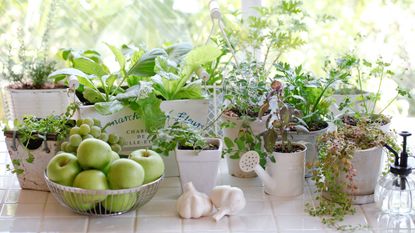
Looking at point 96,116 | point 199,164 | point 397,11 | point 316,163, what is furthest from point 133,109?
point 397,11

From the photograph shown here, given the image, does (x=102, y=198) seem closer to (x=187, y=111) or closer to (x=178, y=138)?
(x=178, y=138)

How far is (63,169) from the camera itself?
139 cm

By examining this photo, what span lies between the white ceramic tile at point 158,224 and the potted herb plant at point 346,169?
0.27m

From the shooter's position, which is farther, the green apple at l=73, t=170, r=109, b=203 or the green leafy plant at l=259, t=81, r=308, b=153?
the green leafy plant at l=259, t=81, r=308, b=153

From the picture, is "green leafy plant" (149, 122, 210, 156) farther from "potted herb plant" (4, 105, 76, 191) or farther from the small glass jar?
the small glass jar

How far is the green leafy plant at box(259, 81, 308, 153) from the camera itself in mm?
1474

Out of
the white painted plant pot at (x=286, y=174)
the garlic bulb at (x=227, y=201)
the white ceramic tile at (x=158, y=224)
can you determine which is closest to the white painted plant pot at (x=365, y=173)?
the white painted plant pot at (x=286, y=174)

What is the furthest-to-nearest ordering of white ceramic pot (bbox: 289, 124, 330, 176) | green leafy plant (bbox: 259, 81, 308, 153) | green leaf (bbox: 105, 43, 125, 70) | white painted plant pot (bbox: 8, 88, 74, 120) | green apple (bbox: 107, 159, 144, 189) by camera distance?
white painted plant pot (bbox: 8, 88, 74, 120) < green leaf (bbox: 105, 43, 125, 70) < white ceramic pot (bbox: 289, 124, 330, 176) < green leafy plant (bbox: 259, 81, 308, 153) < green apple (bbox: 107, 159, 144, 189)

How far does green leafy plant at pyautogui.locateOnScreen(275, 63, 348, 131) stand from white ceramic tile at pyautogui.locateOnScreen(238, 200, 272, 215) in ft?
0.69

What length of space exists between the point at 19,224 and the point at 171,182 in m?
0.37

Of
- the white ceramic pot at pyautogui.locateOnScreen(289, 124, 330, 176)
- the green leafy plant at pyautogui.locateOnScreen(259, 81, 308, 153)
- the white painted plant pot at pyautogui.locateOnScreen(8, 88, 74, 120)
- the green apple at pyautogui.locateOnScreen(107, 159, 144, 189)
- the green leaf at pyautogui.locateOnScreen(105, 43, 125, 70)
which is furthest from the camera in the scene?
the white painted plant pot at pyautogui.locateOnScreen(8, 88, 74, 120)

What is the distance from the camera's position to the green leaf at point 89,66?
5.38ft

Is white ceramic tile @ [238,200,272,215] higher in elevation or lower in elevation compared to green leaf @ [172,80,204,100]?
lower

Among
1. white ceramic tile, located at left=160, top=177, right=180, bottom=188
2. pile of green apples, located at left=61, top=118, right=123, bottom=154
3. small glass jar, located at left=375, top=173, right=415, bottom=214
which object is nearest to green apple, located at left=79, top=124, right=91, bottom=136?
pile of green apples, located at left=61, top=118, right=123, bottom=154
